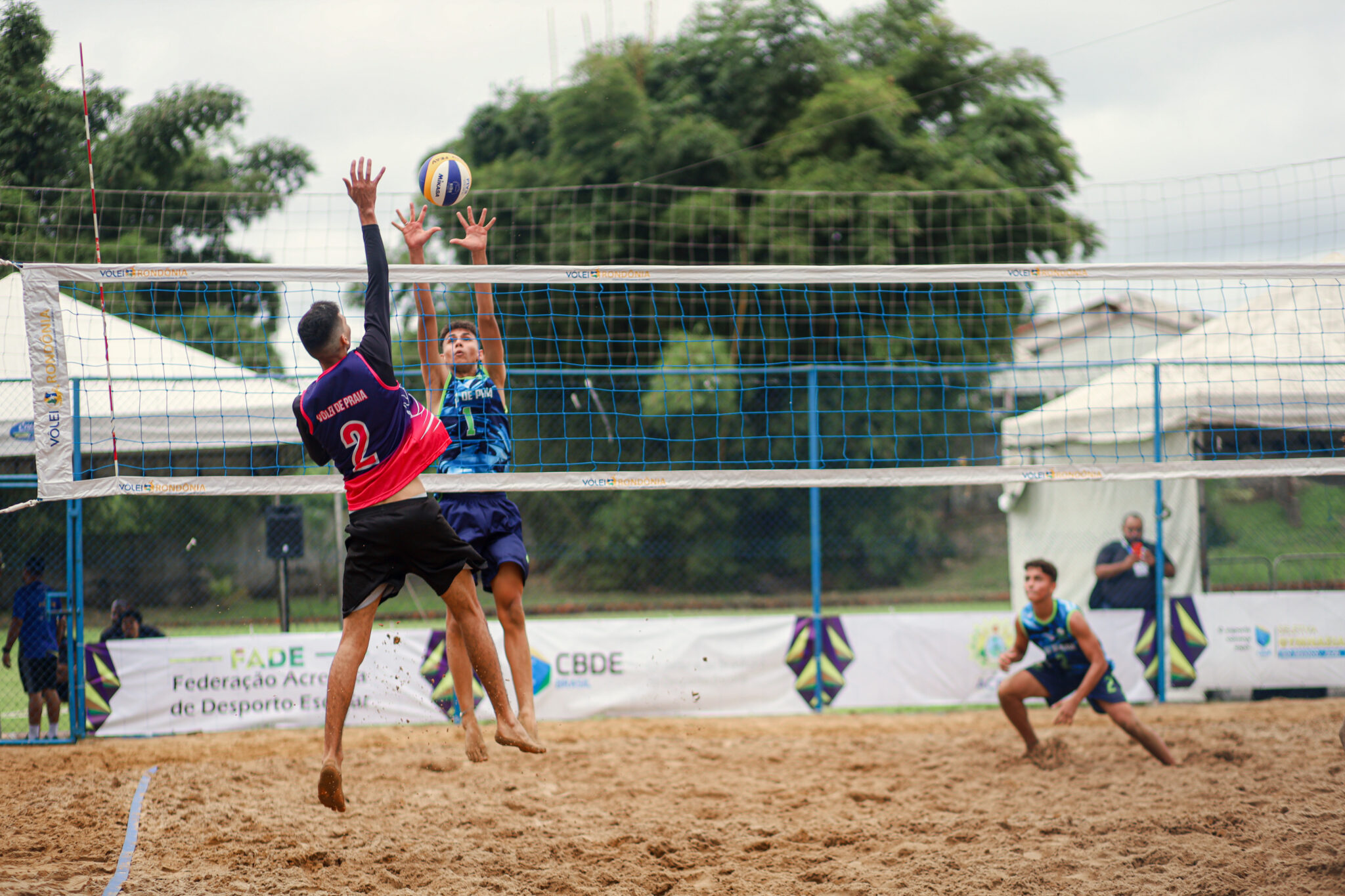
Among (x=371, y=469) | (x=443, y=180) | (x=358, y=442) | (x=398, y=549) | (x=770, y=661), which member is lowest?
(x=770, y=661)

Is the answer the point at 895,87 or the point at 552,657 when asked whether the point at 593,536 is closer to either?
the point at 552,657

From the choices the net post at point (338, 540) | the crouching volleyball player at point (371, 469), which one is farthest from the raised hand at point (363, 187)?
the net post at point (338, 540)

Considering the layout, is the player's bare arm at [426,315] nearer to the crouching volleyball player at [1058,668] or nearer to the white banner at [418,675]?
the white banner at [418,675]

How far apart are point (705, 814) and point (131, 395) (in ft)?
19.6

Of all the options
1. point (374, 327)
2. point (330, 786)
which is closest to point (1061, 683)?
point (330, 786)

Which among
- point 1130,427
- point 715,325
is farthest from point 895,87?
point 1130,427

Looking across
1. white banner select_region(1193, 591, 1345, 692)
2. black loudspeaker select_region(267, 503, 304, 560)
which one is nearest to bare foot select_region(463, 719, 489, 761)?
black loudspeaker select_region(267, 503, 304, 560)

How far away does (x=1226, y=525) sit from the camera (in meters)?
10.3

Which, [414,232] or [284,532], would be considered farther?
[284,532]

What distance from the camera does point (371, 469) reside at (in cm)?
383

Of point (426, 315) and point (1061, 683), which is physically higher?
point (426, 315)

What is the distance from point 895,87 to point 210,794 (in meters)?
13.8

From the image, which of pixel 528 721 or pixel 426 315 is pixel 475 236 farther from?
pixel 528 721

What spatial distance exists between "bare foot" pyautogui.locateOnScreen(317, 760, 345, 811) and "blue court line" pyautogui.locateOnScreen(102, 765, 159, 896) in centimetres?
125
